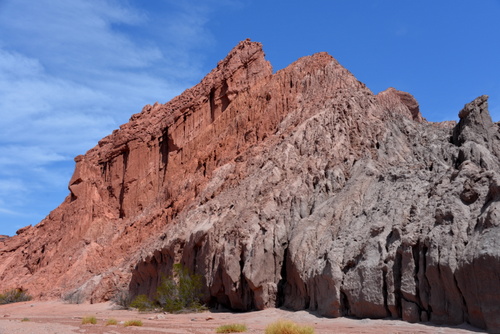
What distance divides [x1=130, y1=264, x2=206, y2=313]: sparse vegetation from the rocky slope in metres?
0.74

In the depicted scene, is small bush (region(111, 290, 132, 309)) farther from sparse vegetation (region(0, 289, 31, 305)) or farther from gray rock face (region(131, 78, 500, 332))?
sparse vegetation (region(0, 289, 31, 305))

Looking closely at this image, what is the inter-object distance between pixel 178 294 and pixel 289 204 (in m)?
6.74

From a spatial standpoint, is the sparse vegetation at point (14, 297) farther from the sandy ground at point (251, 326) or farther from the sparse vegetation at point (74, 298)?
the sandy ground at point (251, 326)

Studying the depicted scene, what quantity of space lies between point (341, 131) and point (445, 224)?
13802mm

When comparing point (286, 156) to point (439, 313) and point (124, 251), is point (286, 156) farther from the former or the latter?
point (124, 251)

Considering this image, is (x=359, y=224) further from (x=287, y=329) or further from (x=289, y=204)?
(x=287, y=329)

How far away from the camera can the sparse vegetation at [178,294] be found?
78.4 ft

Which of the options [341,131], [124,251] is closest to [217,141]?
[124,251]

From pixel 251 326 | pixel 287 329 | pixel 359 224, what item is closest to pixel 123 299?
pixel 251 326

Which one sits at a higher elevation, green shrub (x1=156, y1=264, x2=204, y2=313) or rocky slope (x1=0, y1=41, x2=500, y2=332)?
rocky slope (x1=0, y1=41, x2=500, y2=332)

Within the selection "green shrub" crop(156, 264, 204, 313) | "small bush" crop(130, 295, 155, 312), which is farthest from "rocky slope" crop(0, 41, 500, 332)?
"small bush" crop(130, 295, 155, 312)

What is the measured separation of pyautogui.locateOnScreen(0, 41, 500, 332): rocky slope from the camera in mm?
15180

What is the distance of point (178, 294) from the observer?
24250 millimetres

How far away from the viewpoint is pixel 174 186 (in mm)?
41875
